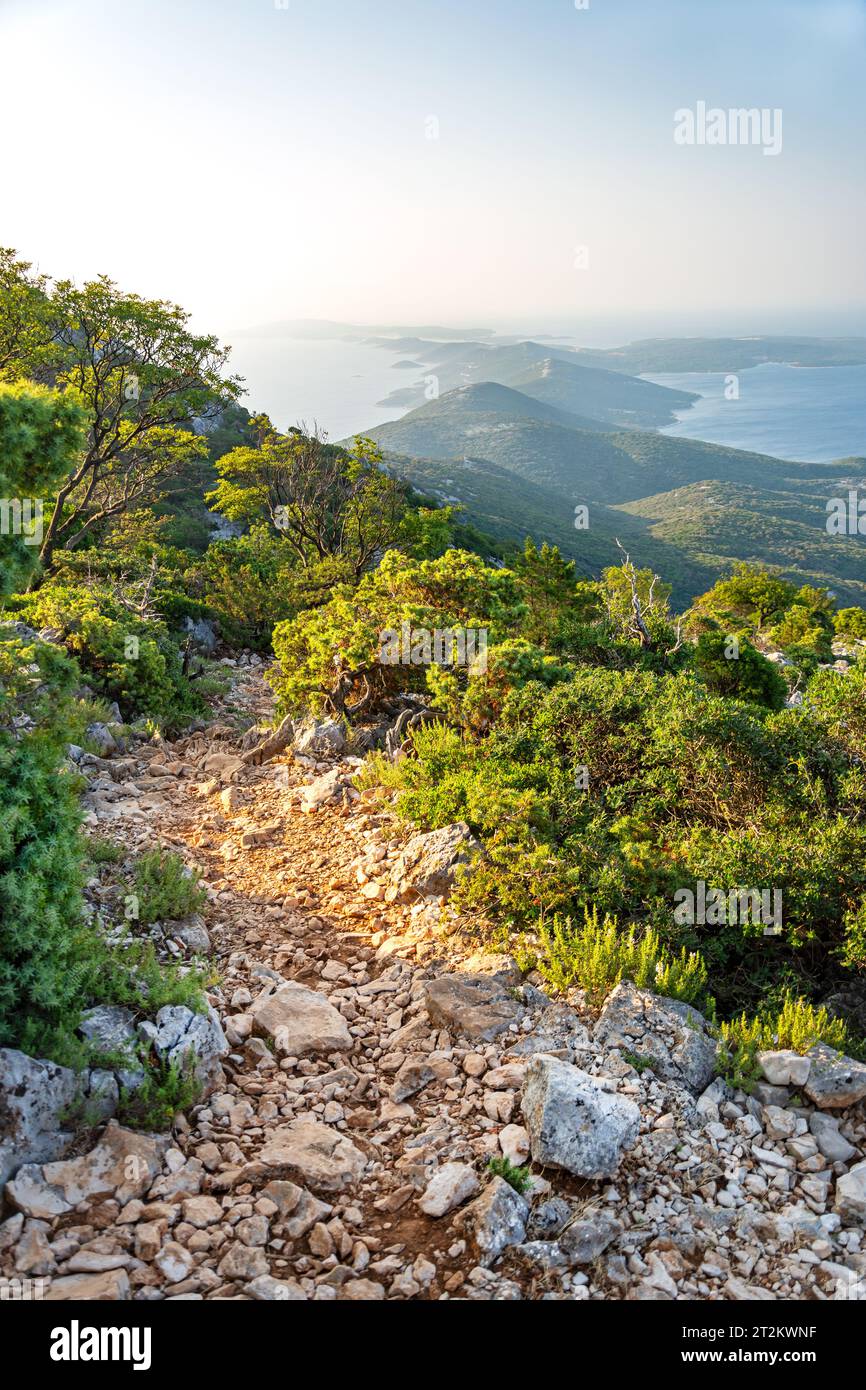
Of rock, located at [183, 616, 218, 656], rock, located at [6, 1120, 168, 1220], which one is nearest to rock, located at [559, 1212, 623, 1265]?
rock, located at [6, 1120, 168, 1220]

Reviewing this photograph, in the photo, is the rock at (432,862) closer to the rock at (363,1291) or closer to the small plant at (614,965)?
the small plant at (614,965)

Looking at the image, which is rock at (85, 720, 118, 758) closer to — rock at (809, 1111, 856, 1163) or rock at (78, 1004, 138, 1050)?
rock at (78, 1004, 138, 1050)

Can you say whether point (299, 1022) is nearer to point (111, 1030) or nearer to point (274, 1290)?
point (111, 1030)

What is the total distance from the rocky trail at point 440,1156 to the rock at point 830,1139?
1 cm

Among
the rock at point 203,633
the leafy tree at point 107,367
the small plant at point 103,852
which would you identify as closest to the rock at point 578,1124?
the small plant at point 103,852

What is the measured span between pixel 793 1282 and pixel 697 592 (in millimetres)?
101813

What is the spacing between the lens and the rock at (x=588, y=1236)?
3719mm

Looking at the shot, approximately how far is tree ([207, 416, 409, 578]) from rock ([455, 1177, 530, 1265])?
18.8 metres

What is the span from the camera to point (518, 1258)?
12.1 ft

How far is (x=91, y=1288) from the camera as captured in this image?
335 cm

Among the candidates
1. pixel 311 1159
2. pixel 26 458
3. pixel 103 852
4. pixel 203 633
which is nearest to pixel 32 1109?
pixel 311 1159

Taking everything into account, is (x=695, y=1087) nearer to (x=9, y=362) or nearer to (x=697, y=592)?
(x=9, y=362)

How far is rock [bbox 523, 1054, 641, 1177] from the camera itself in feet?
13.6

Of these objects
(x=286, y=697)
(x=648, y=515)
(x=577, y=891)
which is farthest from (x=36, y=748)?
(x=648, y=515)
